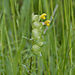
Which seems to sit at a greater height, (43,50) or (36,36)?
(36,36)

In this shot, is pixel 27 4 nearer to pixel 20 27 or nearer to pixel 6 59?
pixel 20 27

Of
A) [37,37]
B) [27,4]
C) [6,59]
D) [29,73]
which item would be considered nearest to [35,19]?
[37,37]

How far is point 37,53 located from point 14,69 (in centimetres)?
16

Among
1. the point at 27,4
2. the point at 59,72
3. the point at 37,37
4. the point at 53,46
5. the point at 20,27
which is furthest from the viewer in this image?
the point at 27,4

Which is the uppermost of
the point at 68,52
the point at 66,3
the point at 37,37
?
the point at 66,3

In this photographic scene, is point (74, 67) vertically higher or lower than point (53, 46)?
lower

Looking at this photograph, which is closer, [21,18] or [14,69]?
[14,69]

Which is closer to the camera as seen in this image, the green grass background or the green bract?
the green bract

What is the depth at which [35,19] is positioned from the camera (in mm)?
883

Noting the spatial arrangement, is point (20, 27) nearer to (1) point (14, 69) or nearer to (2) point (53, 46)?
(2) point (53, 46)

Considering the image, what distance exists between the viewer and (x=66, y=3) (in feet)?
3.59

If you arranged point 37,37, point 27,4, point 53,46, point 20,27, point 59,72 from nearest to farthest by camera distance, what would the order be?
point 37,37 < point 59,72 < point 53,46 < point 20,27 < point 27,4

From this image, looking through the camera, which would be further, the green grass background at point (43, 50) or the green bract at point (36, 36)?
the green grass background at point (43, 50)

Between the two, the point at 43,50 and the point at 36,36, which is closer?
the point at 36,36
